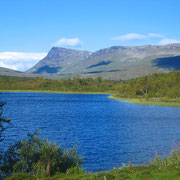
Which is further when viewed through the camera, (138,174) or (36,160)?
(36,160)

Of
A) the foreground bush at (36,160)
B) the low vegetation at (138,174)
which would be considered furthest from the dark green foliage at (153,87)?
the low vegetation at (138,174)

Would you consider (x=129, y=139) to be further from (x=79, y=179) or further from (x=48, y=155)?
(x=79, y=179)

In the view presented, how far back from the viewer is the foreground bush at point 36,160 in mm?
24797

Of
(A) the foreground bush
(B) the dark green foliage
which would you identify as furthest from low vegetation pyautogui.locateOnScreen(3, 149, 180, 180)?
(B) the dark green foliage

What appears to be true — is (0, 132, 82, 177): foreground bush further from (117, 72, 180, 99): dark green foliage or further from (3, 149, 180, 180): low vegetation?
(117, 72, 180, 99): dark green foliage

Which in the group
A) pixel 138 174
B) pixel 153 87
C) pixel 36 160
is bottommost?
pixel 36 160

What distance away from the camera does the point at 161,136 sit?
53.7 meters

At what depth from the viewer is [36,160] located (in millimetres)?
25969

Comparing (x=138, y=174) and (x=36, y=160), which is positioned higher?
(x=138, y=174)

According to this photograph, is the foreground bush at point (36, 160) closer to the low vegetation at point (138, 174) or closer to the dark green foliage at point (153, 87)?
the low vegetation at point (138, 174)

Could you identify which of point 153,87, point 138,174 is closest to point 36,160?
point 138,174

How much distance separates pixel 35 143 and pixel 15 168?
3017 mm

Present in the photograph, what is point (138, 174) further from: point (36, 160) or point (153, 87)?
point (153, 87)

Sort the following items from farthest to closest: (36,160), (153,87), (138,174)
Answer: (153,87)
(36,160)
(138,174)
